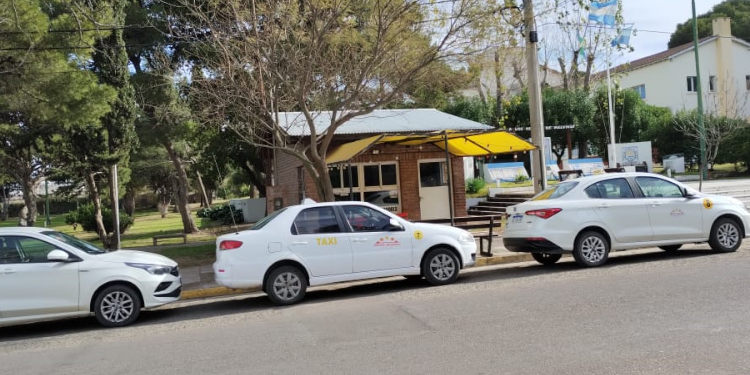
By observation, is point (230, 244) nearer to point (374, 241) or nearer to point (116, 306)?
point (116, 306)

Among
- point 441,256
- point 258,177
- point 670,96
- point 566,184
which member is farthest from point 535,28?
point 670,96

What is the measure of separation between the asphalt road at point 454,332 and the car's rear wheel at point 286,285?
0.63 ft

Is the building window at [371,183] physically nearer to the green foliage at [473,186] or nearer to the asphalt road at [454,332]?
the green foliage at [473,186]

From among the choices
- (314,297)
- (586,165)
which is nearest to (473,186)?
(586,165)

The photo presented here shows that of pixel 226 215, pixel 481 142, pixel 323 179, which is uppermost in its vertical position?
pixel 481 142

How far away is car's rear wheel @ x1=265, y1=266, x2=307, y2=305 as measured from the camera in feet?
29.0

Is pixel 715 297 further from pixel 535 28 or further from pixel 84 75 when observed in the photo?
pixel 84 75

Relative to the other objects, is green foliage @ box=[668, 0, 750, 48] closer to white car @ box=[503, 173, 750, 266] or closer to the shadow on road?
Result: white car @ box=[503, 173, 750, 266]

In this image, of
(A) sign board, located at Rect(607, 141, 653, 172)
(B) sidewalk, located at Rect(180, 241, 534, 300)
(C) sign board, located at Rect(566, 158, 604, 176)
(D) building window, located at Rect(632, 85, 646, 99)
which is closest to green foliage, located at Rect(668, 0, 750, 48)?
(D) building window, located at Rect(632, 85, 646, 99)

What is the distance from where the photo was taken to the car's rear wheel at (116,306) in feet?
27.5

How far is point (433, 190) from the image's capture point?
20.0m

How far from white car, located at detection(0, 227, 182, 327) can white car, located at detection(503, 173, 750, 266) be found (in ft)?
20.6

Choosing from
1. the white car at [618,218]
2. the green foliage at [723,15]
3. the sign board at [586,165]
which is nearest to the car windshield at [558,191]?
the white car at [618,218]

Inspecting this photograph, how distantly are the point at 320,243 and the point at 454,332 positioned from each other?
3168 millimetres
